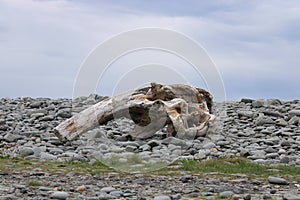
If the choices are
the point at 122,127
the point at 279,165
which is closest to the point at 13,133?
the point at 122,127

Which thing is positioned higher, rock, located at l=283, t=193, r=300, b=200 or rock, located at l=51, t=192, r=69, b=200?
rock, located at l=283, t=193, r=300, b=200

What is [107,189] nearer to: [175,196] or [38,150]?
[175,196]

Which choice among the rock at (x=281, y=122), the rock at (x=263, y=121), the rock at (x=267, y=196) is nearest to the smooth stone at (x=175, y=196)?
the rock at (x=267, y=196)

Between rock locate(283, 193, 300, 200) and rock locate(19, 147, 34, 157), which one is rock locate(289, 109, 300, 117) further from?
rock locate(283, 193, 300, 200)

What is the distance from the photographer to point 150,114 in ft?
54.5

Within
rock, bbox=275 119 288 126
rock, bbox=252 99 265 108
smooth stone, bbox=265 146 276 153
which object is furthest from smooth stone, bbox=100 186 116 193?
rock, bbox=252 99 265 108

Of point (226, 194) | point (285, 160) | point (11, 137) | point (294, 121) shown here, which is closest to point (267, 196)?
point (226, 194)

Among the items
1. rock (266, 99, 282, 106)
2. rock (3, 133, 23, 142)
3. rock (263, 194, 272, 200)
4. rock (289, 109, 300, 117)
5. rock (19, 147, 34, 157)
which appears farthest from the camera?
rock (266, 99, 282, 106)

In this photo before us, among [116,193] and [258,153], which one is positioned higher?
[258,153]

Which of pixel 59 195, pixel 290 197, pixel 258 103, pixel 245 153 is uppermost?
pixel 258 103

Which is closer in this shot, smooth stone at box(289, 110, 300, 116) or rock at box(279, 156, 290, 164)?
rock at box(279, 156, 290, 164)

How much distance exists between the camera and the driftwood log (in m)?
16.5

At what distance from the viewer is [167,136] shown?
55.4 ft

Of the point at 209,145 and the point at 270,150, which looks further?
the point at 209,145
